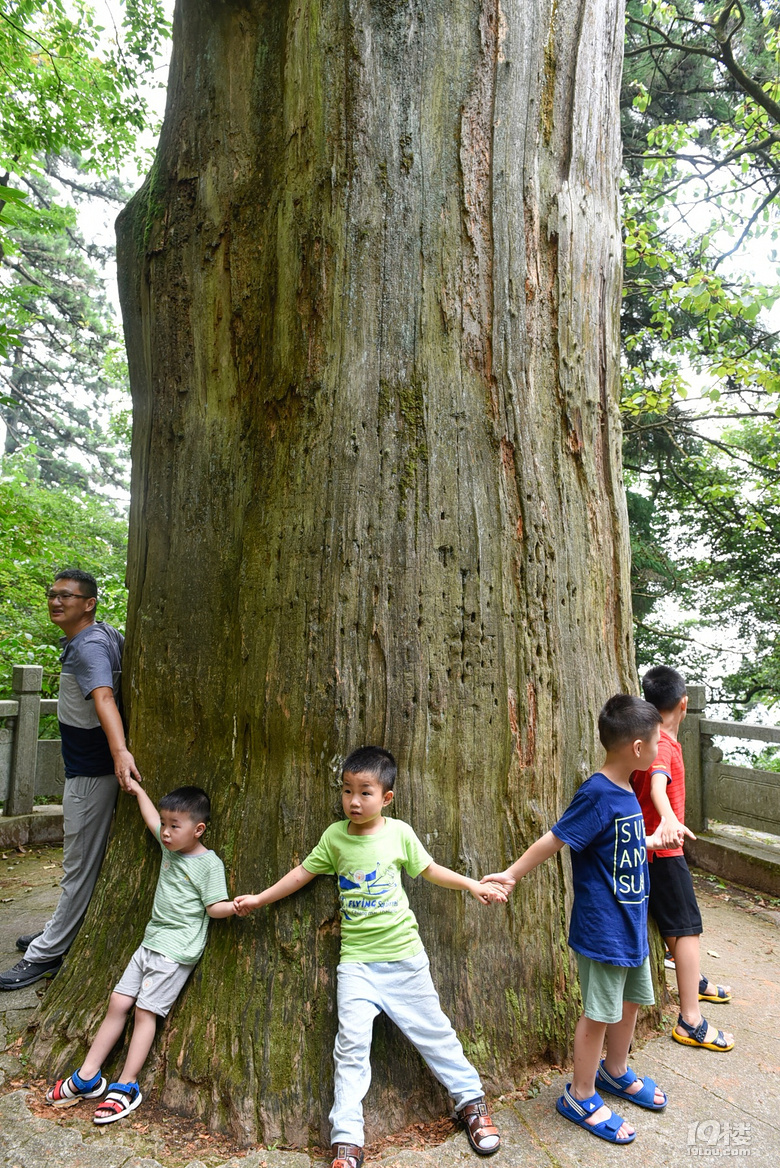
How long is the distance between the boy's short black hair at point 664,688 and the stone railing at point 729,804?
3648mm

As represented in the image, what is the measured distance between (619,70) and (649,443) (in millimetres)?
9141

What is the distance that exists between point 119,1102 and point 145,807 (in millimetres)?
957

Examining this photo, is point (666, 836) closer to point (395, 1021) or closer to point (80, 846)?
point (395, 1021)

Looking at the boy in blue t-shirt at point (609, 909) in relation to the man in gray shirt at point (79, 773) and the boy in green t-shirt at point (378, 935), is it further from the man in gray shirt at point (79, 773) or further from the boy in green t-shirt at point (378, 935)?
the man in gray shirt at point (79, 773)

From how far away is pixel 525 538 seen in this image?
113 inches

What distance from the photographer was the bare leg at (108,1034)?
250 cm

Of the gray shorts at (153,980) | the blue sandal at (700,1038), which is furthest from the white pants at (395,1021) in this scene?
the blue sandal at (700,1038)

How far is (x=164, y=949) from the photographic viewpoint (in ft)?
8.44

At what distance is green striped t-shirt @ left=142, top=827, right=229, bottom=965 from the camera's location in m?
2.59

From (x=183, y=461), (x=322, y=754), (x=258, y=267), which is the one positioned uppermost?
(x=258, y=267)

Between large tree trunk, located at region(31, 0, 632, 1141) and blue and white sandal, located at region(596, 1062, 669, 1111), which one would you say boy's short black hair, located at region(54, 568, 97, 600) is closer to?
large tree trunk, located at region(31, 0, 632, 1141)

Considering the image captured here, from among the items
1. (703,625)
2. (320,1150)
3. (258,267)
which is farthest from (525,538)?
(703,625)

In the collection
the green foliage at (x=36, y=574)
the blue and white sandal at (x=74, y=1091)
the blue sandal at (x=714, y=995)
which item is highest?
the green foliage at (x=36, y=574)

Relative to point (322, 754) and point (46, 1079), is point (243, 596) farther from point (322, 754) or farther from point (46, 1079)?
point (46, 1079)
